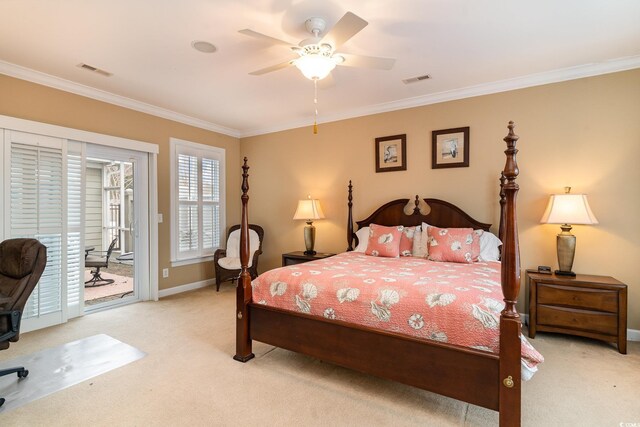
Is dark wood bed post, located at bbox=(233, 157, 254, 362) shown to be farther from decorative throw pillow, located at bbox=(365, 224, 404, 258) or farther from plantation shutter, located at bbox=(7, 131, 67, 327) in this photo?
plantation shutter, located at bbox=(7, 131, 67, 327)

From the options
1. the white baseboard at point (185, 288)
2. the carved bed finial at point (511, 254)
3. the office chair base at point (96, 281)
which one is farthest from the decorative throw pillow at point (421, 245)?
the office chair base at point (96, 281)

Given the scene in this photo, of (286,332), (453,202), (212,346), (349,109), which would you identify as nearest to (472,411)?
(286,332)

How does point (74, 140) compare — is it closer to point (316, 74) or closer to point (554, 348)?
point (316, 74)

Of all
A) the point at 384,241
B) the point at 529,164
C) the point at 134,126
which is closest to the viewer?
the point at 529,164

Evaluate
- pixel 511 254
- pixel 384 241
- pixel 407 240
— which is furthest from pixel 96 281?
pixel 511 254

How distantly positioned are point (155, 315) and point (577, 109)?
5169 mm

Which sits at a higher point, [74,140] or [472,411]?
[74,140]

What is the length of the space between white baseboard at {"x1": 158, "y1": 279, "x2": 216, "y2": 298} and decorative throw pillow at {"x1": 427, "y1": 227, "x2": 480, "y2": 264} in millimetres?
3624

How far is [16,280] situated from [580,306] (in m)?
4.60

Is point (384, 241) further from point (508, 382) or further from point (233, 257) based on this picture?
point (233, 257)

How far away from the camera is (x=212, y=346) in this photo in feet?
9.65

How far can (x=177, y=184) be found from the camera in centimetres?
472

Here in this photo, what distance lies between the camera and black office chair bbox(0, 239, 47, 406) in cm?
205

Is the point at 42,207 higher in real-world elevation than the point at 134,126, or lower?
lower
